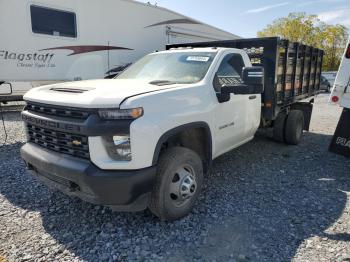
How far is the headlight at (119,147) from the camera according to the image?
112 inches

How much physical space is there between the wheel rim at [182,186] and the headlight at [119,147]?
676mm

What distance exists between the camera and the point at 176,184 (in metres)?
3.41

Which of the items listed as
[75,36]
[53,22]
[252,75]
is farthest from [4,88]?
[252,75]

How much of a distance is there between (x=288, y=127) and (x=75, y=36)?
6.03m

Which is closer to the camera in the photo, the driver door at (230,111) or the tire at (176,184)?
the tire at (176,184)

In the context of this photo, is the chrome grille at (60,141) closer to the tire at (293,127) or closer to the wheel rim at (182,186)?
the wheel rim at (182,186)

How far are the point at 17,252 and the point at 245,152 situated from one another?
433 centimetres

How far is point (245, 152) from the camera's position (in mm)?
6145

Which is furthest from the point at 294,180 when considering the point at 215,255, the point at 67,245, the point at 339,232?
the point at 67,245

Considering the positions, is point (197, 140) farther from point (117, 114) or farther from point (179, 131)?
point (117, 114)

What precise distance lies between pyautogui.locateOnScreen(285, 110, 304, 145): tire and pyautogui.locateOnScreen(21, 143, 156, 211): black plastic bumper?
14.2ft

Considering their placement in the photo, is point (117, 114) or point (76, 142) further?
point (76, 142)

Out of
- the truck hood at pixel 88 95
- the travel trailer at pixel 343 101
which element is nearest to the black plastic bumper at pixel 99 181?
the truck hood at pixel 88 95

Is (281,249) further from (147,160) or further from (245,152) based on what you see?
(245,152)
